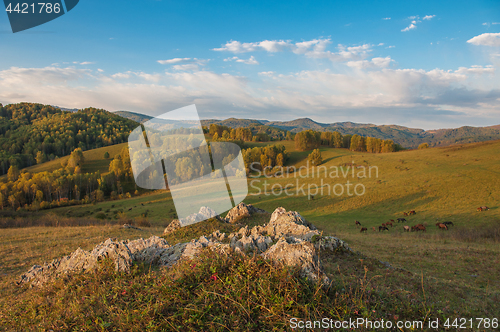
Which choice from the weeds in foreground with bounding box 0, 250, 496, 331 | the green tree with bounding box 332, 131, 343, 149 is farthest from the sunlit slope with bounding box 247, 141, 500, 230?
the green tree with bounding box 332, 131, 343, 149

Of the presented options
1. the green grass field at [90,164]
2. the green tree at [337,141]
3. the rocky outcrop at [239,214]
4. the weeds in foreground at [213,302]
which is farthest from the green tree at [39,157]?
the weeds in foreground at [213,302]

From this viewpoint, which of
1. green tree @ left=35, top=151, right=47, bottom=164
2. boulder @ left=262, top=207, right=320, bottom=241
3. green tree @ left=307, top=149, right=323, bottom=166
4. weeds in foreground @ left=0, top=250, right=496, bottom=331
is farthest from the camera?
green tree @ left=35, top=151, right=47, bottom=164

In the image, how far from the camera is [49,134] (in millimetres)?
142000

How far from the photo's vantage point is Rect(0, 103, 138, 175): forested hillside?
11962cm

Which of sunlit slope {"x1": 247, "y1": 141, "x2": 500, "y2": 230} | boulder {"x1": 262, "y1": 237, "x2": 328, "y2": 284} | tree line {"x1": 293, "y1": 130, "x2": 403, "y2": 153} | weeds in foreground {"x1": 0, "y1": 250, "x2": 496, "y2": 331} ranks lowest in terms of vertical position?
sunlit slope {"x1": 247, "y1": 141, "x2": 500, "y2": 230}

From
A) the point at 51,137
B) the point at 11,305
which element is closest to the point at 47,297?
the point at 11,305

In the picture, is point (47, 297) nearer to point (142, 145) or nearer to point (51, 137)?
point (142, 145)

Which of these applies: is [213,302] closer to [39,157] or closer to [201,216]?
[201,216]

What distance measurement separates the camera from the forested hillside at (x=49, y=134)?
120 metres

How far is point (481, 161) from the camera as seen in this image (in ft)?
157

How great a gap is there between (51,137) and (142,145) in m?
178

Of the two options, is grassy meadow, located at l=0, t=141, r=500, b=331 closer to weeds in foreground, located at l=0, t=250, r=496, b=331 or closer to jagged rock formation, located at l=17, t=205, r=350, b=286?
weeds in foreground, located at l=0, t=250, r=496, b=331

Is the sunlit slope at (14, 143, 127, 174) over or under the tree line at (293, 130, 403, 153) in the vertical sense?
under

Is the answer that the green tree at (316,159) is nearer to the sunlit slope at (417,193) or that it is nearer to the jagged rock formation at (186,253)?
the sunlit slope at (417,193)
